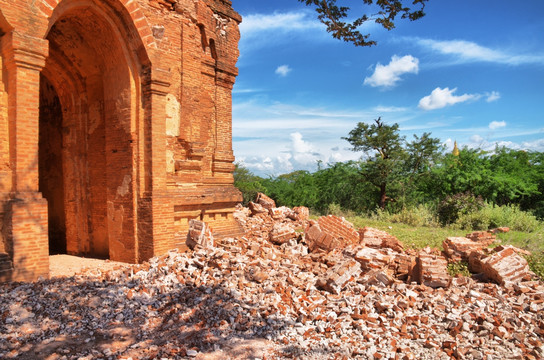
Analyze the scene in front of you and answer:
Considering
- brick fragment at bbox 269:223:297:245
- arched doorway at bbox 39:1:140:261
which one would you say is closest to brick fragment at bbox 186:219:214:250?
arched doorway at bbox 39:1:140:261

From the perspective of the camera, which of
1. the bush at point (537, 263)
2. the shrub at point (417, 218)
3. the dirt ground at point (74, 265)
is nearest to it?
the bush at point (537, 263)

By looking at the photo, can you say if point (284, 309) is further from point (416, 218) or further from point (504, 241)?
point (416, 218)

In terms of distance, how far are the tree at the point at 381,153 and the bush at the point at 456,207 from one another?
388cm

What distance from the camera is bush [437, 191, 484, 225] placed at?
14602 millimetres

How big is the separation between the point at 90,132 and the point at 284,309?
6.74m

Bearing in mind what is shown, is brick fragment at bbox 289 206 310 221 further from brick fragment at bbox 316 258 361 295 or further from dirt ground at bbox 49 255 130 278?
dirt ground at bbox 49 255 130 278

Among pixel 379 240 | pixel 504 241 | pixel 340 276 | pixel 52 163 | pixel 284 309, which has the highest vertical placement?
pixel 52 163

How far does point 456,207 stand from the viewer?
48.7 ft

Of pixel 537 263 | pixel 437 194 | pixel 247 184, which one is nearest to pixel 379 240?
pixel 537 263

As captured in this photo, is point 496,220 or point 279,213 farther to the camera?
point 279,213

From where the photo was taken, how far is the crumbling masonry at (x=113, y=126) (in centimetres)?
592

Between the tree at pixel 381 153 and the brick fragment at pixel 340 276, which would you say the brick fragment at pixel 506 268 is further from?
the tree at pixel 381 153

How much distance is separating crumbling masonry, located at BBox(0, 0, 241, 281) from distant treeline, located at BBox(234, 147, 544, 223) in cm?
1113

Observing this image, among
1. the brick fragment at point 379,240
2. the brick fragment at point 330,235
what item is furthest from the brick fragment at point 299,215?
the brick fragment at point 379,240
